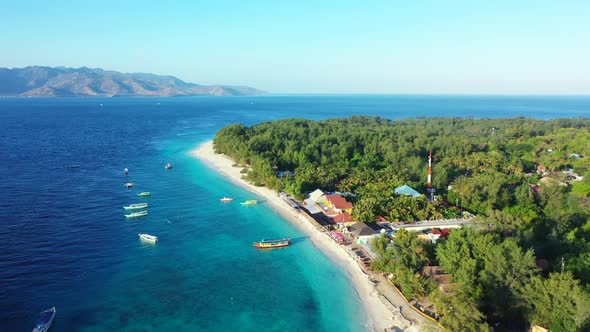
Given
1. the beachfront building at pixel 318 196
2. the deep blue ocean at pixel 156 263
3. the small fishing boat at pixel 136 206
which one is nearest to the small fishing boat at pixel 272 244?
the deep blue ocean at pixel 156 263

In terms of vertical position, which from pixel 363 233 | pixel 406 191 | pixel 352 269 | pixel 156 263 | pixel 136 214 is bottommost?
pixel 352 269

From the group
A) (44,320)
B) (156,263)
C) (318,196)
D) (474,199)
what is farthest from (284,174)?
(44,320)

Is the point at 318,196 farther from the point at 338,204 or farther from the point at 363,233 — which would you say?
the point at 363,233

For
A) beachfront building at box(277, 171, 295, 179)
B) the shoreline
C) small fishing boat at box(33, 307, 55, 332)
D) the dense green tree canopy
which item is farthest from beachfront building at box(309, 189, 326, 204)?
small fishing boat at box(33, 307, 55, 332)

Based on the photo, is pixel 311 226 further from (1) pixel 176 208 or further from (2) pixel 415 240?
(1) pixel 176 208

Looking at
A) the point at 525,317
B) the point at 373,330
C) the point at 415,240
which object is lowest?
the point at 373,330

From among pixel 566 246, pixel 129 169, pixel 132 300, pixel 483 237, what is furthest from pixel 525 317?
pixel 129 169
